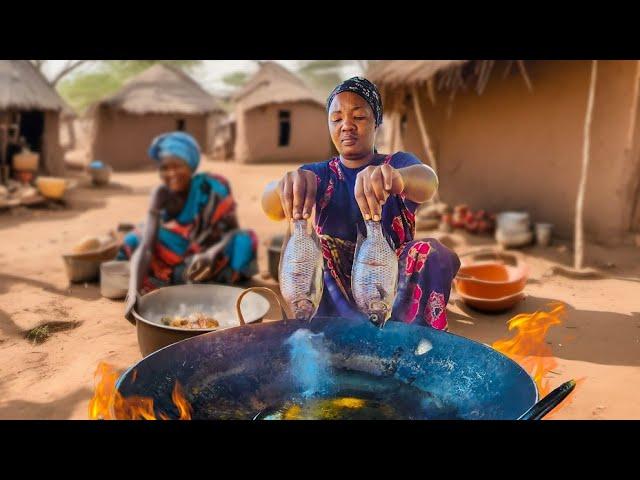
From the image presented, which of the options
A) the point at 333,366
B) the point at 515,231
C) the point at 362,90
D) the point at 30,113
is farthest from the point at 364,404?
the point at 30,113

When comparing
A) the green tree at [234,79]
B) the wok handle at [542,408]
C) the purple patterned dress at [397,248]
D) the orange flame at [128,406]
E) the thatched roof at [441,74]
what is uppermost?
the green tree at [234,79]

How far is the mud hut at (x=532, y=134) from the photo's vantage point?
5.69 metres

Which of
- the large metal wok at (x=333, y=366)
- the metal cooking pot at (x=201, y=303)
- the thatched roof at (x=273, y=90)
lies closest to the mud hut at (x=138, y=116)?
the thatched roof at (x=273, y=90)

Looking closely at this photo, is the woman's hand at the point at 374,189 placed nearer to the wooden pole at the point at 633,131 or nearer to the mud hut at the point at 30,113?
the wooden pole at the point at 633,131

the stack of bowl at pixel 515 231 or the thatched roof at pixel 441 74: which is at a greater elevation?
the thatched roof at pixel 441 74

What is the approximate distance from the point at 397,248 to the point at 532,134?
493 centimetres

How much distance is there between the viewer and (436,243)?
2297 mm

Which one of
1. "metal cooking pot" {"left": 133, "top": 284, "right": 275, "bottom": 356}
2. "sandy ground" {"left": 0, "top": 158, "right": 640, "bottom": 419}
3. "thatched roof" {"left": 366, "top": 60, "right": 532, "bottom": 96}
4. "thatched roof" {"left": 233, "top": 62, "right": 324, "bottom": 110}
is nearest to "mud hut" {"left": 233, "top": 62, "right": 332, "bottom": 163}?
"thatched roof" {"left": 233, "top": 62, "right": 324, "bottom": 110}

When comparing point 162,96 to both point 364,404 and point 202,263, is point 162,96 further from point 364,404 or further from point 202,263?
point 364,404

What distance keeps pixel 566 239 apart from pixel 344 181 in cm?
481

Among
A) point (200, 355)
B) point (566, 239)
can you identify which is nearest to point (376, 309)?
point (200, 355)

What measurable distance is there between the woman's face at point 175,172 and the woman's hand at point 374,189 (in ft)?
8.57
